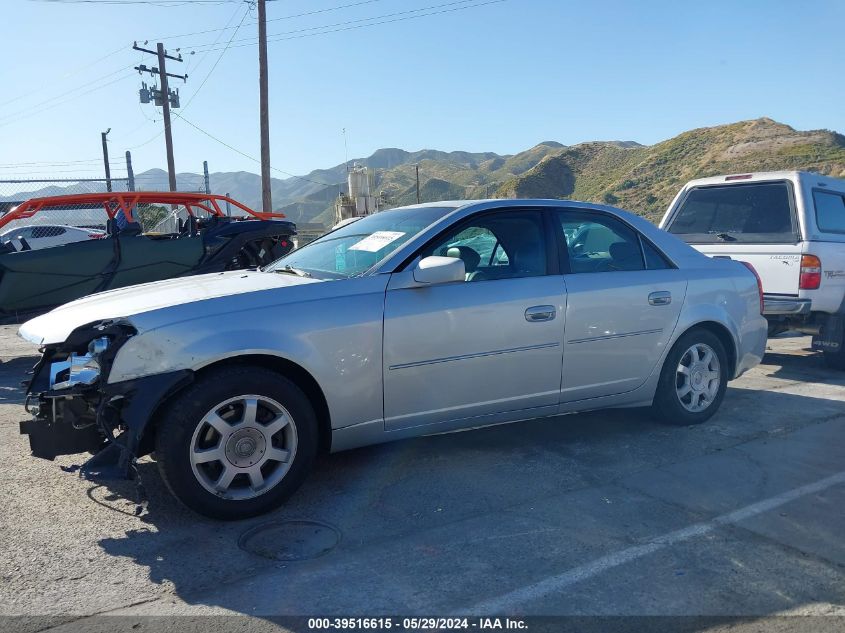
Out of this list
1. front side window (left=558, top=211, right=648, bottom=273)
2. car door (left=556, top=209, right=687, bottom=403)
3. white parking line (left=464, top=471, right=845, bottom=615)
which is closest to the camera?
white parking line (left=464, top=471, right=845, bottom=615)

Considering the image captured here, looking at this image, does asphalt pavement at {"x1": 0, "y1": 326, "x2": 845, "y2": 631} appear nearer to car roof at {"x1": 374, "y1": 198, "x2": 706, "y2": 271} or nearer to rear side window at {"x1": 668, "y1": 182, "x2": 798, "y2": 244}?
car roof at {"x1": 374, "y1": 198, "x2": 706, "y2": 271}

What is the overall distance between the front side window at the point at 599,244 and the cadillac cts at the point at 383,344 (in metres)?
0.02

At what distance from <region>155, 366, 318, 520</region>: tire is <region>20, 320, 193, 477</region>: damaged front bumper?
0.42 feet

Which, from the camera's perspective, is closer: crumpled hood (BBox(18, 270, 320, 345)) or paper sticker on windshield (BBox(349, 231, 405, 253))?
crumpled hood (BBox(18, 270, 320, 345))

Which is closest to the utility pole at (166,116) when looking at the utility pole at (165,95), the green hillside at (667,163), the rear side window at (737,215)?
the utility pole at (165,95)

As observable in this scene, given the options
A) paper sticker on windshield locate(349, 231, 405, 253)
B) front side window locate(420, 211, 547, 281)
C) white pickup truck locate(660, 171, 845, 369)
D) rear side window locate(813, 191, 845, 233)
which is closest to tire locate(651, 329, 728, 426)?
front side window locate(420, 211, 547, 281)

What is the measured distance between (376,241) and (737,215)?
5.02 m

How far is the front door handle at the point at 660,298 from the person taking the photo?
485cm

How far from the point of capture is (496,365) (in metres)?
4.19

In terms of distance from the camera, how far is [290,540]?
3.35m

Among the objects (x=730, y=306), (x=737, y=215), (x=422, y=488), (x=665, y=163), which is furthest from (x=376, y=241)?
(x=665, y=163)

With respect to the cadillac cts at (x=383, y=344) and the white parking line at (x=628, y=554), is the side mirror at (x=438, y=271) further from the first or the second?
the white parking line at (x=628, y=554)

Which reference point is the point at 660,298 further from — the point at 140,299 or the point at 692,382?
the point at 140,299

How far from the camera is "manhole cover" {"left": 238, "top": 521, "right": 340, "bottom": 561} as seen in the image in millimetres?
3223
